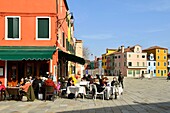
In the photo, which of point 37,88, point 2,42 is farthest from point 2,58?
point 37,88

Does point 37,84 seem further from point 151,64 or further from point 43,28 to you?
point 151,64

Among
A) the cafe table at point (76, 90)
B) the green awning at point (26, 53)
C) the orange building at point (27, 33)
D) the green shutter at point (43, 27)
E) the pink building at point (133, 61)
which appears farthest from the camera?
the pink building at point (133, 61)

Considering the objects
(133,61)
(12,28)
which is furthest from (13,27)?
(133,61)

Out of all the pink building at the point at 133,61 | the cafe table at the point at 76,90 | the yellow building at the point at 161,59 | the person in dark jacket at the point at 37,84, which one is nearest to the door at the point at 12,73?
the person in dark jacket at the point at 37,84

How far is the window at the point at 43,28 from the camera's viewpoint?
20.2 m

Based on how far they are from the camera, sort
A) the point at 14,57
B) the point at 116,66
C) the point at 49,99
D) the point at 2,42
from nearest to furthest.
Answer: the point at 49,99, the point at 14,57, the point at 2,42, the point at 116,66

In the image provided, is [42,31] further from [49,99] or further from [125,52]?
[125,52]

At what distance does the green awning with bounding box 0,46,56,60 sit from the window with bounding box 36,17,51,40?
111cm

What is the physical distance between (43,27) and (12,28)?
2040 mm

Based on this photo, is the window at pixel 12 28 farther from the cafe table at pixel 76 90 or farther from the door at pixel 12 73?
the cafe table at pixel 76 90

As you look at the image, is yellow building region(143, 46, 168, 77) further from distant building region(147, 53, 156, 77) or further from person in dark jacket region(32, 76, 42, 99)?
person in dark jacket region(32, 76, 42, 99)

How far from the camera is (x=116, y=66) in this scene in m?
114

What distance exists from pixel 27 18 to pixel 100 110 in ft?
34.1

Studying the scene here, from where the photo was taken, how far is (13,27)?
20.1 meters
